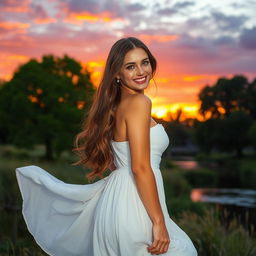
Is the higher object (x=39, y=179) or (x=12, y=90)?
(x=12, y=90)

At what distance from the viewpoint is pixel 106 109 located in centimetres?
310

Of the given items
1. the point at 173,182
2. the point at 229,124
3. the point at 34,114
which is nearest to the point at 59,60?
the point at 34,114

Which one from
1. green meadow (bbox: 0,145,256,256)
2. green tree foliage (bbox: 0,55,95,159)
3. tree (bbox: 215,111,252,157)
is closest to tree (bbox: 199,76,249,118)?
tree (bbox: 215,111,252,157)

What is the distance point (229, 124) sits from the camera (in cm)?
5512

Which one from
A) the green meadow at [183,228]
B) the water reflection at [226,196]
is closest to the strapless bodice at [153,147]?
the green meadow at [183,228]

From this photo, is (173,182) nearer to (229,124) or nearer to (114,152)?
(114,152)

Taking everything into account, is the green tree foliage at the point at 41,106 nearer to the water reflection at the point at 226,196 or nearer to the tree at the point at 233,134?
the water reflection at the point at 226,196

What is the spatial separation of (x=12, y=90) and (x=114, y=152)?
3217 cm

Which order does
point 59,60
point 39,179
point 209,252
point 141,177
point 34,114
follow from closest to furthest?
point 141,177, point 39,179, point 209,252, point 34,114, point 59,60

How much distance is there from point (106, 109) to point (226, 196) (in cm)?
2267

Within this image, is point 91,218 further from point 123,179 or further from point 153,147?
point 153,147

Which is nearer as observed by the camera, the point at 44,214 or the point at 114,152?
the point at 114,152

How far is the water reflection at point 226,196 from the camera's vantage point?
22.5 metres

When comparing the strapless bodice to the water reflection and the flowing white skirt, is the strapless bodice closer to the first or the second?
the flowing white skirt
